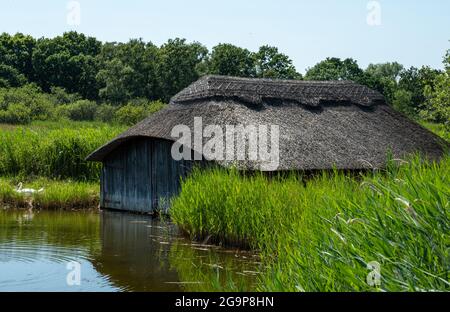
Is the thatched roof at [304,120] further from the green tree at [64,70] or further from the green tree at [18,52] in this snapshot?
the green tree at [18,52]

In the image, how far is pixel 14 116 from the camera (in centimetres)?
3828

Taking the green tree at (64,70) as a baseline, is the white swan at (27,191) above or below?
below

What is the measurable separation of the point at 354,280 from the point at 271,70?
45.6 meters

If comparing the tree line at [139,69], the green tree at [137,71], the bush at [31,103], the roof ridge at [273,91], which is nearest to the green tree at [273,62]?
the tree line at [139,69]

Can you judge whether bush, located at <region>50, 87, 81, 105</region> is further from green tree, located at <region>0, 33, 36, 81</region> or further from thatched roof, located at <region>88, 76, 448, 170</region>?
thatched roof, located at <region>88, 76, 448, 170</region>

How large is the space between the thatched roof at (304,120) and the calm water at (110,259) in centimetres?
275

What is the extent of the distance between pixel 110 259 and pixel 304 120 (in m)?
8.00

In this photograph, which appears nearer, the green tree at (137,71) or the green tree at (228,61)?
the green tree at (137,71)

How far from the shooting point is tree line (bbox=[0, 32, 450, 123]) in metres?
48.0

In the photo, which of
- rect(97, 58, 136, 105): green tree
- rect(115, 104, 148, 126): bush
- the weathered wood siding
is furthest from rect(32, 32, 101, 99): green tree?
the weathered wood siding

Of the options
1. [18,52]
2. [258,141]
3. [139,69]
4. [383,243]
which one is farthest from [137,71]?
[383,243]

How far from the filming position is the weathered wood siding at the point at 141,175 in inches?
664

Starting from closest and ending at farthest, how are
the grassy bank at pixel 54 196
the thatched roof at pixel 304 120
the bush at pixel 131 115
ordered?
the thatched roof at pixel 304 120, the grassy bank at pixel 54 196, the bush at pixel 131 115
